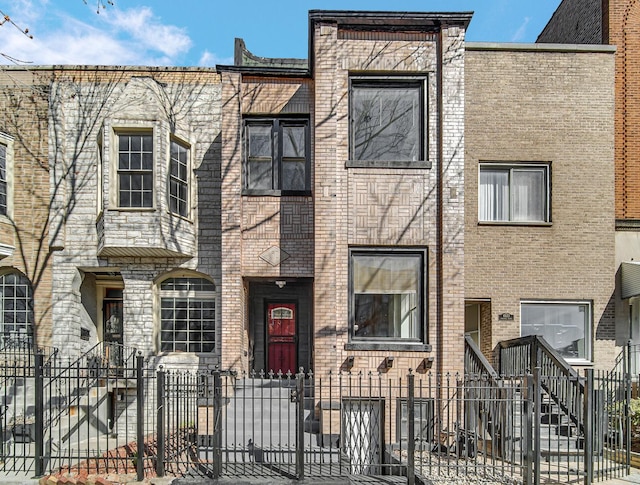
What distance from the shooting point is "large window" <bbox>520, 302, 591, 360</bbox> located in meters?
10.9

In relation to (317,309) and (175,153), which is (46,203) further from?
(317,309)

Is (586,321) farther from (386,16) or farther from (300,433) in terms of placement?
(386,16)

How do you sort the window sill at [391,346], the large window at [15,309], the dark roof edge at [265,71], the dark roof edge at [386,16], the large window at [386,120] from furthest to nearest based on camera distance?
the large window at [15,309] → the dark roof edge at [265,71] → the large window at [386,120] → the dark roof edge at [386,16] → the window sill at [391,346]

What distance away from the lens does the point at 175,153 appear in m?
11.2

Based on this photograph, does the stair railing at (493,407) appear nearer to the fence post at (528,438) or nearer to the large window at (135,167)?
the fence post at (528,438)

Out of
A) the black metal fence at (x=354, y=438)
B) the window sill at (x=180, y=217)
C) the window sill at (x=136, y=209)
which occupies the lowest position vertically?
the black metal fence at (x=354, y=438)

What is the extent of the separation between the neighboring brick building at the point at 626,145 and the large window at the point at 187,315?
10343 mm

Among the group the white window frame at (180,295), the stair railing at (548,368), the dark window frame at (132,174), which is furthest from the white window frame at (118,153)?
the stair railing at (548,368)

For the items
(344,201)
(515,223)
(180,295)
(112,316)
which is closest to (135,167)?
(180,295)

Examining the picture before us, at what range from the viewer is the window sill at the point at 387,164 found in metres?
9.48

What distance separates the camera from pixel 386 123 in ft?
31.8

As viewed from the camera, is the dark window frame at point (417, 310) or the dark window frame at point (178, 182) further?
the dark window frame at point (178, 182)

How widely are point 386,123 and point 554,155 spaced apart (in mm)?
4520

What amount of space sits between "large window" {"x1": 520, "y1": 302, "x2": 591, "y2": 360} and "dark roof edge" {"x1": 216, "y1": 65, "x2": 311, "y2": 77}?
25.6 feet
